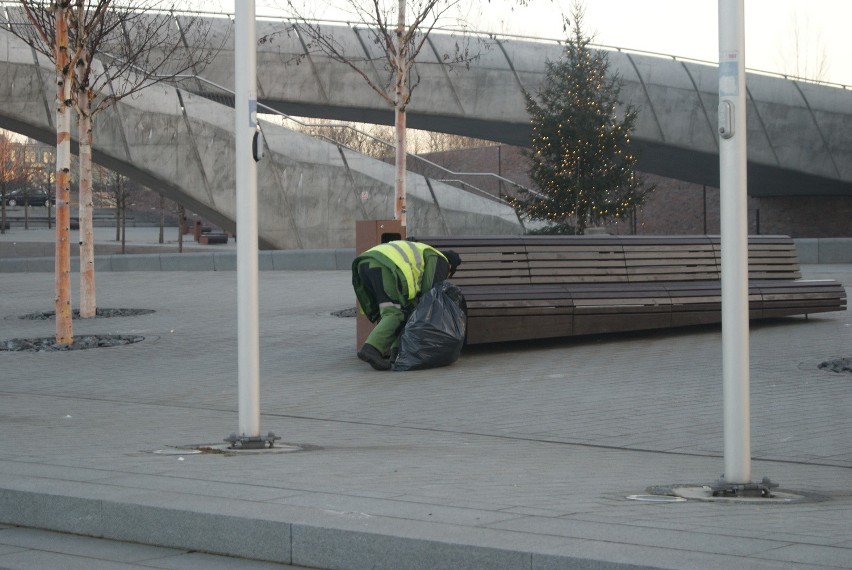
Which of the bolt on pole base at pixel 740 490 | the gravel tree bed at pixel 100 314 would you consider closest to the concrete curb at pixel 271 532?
the bolt on pole base at pixel 740 490

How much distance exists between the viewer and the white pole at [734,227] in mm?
5648

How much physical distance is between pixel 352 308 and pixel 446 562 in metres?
13.3

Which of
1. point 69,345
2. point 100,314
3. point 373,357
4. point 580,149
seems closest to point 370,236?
point 373,357

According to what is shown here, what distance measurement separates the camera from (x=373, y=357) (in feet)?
37.9

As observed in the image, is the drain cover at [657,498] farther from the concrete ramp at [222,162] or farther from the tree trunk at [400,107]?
the concrete ramp at [222,162]

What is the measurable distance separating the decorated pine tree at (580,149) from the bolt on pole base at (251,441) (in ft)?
74.5

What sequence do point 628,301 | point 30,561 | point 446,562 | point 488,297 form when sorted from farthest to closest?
point 628,301 → point 488,297 → point 30,561 → point 446,562

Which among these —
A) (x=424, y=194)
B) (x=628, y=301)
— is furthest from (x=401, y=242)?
(x=424, y=194)

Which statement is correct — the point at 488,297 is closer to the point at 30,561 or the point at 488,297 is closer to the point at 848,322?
the point at 848,322

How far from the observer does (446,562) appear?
15.3 ft

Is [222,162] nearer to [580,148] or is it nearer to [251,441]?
[580,148]

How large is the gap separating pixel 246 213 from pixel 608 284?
7.16 m

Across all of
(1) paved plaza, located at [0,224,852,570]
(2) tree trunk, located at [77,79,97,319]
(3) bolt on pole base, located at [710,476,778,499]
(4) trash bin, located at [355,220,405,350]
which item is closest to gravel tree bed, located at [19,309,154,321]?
(2) tree trunk, located at [77,79,97,319]

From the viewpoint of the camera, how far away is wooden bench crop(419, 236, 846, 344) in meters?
12.7
